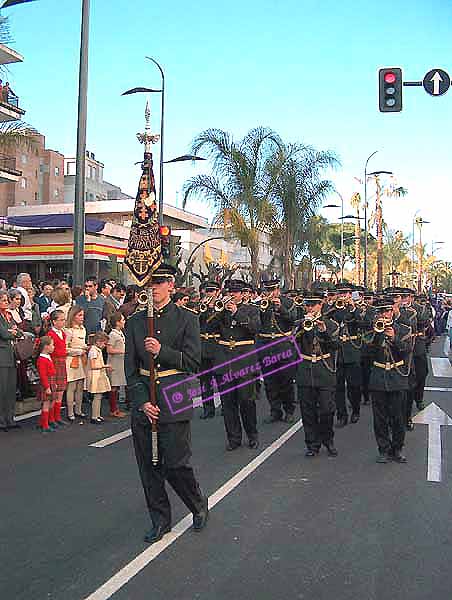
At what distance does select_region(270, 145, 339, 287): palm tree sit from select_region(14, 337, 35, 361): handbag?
57.3 ft

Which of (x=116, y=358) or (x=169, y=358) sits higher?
(x=169, y=358)

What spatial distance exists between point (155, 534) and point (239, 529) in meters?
0.71

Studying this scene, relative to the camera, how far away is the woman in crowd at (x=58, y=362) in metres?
9.96

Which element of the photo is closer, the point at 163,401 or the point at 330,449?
the point at 163,401

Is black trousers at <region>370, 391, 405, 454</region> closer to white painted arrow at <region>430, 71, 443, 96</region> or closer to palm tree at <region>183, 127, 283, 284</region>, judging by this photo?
white painted arrow at <region>430, 71, 443, 96</region>

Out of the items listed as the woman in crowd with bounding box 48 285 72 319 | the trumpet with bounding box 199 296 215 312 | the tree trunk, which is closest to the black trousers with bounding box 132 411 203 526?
the trumpet with bounding box 199 296 215 312

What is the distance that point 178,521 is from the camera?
5.97m

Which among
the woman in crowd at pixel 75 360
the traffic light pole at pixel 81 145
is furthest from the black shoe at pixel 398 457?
the traffic light pole at pixel 81 145

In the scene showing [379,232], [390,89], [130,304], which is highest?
[390,89]

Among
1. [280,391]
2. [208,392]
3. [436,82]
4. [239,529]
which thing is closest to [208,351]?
[208,392]

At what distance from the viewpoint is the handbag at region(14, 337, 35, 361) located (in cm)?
1023

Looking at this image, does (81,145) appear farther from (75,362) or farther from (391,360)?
(391,360)

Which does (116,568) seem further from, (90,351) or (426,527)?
(90,351)

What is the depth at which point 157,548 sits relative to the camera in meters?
5.38
